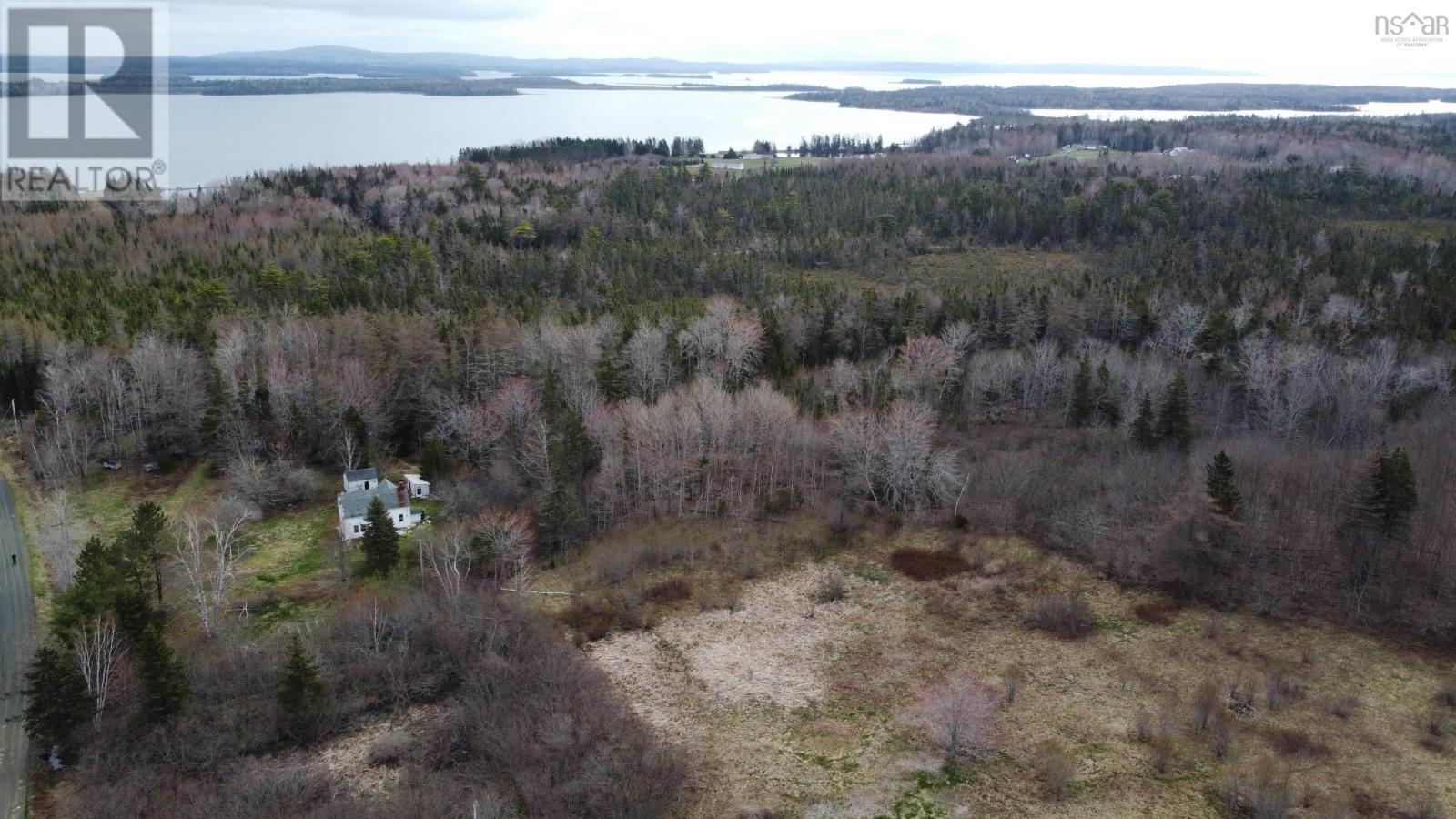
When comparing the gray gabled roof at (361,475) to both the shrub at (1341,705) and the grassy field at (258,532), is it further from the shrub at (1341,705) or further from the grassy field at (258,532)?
the shrub at (1341,705)

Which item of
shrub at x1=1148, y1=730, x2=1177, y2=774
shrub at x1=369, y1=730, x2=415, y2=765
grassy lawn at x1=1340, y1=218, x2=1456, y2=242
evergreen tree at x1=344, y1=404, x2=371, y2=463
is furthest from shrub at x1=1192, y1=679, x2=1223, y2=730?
grassy lawn at x1=1340, y1=218, x2=1456, y2=242

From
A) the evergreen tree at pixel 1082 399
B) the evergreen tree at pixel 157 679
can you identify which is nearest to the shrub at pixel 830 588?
the evergreen tree at pixel 1082 399

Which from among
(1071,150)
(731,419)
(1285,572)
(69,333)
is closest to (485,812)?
(731,419)

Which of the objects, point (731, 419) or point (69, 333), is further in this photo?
point (69, 333)

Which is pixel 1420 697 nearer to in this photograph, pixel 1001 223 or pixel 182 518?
pixel 182 518

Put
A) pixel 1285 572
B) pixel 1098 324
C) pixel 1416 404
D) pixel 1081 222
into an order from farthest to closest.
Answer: pixel 1081 222 < pixel 1098 324 < pixel 1416 404 < pixel 1285 572

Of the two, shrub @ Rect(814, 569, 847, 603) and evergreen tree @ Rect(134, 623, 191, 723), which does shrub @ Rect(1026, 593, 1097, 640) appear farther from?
evergreen tree @ Rect(134, 623, 191, 723)

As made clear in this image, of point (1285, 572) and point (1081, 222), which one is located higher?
point (1081, 222)
